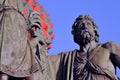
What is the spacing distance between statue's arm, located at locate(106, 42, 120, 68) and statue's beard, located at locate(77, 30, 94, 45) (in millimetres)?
337

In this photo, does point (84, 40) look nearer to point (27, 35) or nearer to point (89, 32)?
point (89, 32)

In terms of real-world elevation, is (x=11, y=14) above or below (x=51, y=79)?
above

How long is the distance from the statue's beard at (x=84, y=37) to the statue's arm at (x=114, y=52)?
1.11 ft

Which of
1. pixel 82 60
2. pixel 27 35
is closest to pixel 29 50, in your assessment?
pixel 27 35

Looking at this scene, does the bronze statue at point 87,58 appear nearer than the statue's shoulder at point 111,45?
Yes

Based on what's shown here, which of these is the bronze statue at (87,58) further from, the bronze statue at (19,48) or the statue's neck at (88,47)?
the bronze statue at (19,48)

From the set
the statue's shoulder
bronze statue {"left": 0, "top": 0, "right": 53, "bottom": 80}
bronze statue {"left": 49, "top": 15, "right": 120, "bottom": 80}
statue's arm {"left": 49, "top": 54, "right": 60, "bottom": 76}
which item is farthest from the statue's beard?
bronze statue {"left": 0, "top": 0, "right": 53, "bottom": 80}

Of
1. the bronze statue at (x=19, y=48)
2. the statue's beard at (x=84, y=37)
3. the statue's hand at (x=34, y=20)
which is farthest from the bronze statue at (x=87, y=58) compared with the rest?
the statue's hand at (x=34, y=20)

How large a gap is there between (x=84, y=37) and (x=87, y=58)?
14.3 inches

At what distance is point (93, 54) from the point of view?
9.67m

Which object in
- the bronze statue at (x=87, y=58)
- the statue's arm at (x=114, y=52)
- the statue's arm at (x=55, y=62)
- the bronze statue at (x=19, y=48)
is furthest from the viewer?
the statue's arm at (x=55, y=62)

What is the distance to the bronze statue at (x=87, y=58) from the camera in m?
9.47

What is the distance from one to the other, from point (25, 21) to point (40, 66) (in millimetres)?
748

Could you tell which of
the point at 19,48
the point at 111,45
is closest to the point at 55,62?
the point at 111,45
